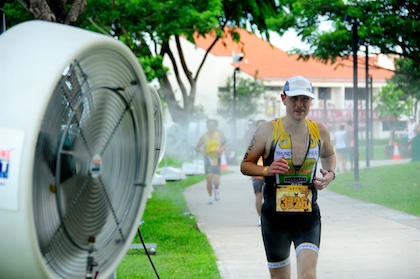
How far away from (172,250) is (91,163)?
7.99m

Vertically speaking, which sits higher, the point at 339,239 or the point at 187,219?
the point at 339,239

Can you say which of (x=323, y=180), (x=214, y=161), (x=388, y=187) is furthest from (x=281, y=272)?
(x=388, y=187)

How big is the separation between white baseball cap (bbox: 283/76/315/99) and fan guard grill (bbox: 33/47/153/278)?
2.32 metres

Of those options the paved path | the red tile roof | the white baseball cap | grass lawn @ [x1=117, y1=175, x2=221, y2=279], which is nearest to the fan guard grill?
the white baseball cap

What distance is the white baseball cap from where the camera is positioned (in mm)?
6403

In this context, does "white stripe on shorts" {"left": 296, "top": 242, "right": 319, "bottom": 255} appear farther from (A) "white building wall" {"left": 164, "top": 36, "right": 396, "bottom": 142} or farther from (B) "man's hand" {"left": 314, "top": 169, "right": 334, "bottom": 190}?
(A) "white building wall" {"left": 164, "top": 36, "right": 396, "bottom": 142}

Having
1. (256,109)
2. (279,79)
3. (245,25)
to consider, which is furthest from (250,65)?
(245,25)

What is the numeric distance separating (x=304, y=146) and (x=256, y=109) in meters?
64.4

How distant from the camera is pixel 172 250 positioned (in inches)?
461

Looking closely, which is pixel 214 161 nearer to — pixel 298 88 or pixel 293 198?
pixel 293 198

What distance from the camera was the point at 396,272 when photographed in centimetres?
960

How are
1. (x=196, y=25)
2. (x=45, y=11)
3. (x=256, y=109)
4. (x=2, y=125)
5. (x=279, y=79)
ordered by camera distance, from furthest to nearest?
(x=279, y=79)
(x=256, y=109)
(x=196, y=25)
(x=45, y=11)
(x=2, y=125)

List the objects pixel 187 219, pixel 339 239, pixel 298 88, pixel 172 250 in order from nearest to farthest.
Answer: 1. pixel 298 88
2. pixel 172 250
3. pixel 339 239
4. pixel 187 219

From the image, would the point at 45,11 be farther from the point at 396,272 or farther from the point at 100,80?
the point at 100,80
